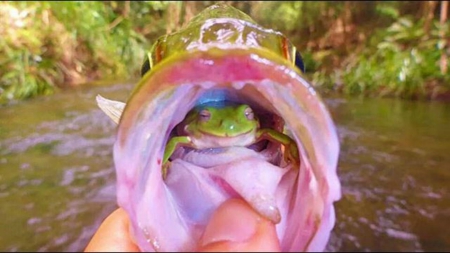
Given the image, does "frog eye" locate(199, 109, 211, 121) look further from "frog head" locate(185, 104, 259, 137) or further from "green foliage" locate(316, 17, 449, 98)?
"green foliage" locate(316, 17, 449, 98)

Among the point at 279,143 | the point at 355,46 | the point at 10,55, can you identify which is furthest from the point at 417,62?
the point at 279,143

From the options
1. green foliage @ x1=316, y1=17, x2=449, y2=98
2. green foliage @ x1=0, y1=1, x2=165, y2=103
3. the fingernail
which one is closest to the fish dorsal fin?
the fingernail

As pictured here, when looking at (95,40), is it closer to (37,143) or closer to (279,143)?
(37,143)

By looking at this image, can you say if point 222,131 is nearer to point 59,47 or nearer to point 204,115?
point 204,115

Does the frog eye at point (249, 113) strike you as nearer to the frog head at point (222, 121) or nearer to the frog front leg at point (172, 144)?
the frog head at point (222, 121)

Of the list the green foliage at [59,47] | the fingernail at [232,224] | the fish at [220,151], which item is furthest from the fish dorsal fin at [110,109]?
the green foliage at [59,47]

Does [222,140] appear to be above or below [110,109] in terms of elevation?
above

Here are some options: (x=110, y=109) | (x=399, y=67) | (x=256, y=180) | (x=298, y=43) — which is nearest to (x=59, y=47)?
(x=399, y=67)
